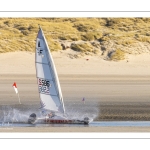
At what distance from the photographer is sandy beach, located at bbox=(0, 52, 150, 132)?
786 inches

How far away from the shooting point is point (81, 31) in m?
37.2

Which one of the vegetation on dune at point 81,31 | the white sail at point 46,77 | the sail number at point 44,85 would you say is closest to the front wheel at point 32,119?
the white sail at point 46,77

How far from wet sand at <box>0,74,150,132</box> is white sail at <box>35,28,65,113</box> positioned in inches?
34.1

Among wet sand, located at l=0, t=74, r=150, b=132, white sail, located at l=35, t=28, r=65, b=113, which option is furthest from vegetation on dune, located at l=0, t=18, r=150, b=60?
white sail, located at l=35, t=28, r=65, b=113

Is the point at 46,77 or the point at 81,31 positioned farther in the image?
the point at 81,31

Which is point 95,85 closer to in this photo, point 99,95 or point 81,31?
point 99,95

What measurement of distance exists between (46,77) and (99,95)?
6431 millimetres

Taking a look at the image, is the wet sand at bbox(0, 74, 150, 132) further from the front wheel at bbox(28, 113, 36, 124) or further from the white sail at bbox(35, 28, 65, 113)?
the white sail at bbox(35, 28, 65, 113)

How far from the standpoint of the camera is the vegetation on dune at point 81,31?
35.7 m

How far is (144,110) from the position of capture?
20.9 m

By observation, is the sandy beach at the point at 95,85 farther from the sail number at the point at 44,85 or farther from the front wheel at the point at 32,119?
the sail number at the point at 44,85

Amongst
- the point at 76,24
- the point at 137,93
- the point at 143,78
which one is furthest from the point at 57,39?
the point at 137,93

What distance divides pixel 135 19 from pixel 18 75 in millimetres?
12270

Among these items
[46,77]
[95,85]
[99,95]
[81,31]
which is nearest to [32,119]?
[46,77]
